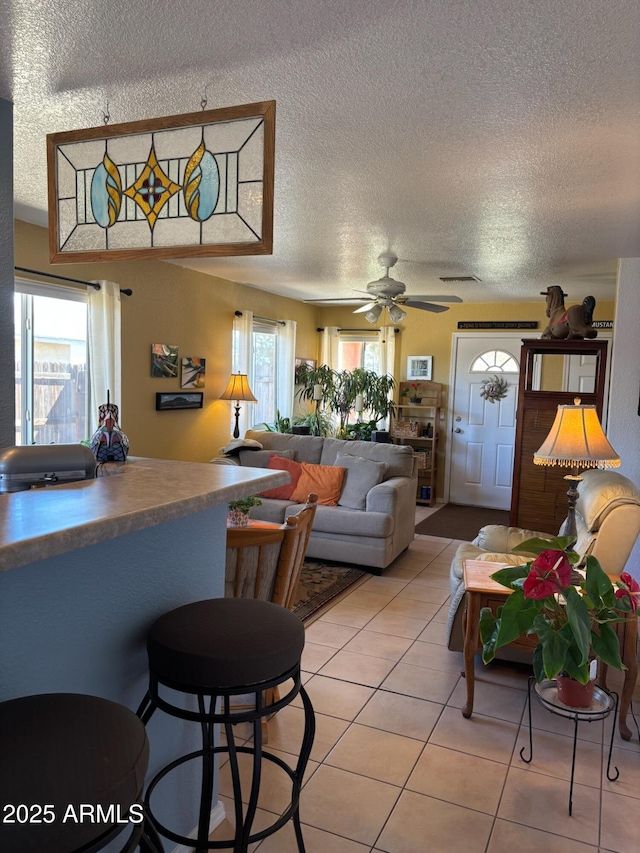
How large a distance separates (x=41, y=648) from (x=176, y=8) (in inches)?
63.2

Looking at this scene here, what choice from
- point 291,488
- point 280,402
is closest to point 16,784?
point 291,488

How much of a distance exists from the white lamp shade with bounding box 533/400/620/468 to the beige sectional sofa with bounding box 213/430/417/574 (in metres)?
1.92

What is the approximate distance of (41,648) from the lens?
1358mm

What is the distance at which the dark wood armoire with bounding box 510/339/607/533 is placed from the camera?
489 centimetres

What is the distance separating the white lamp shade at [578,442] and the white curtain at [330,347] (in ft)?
17.3

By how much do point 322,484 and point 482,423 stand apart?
311 cm

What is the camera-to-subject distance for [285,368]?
7438 mm

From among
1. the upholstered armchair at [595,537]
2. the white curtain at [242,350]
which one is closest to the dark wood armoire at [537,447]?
the upholstered armchair at [595,537]

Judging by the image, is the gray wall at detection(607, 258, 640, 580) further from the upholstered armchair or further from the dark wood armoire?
the upholstered armchair

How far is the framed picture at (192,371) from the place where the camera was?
18.9 ft

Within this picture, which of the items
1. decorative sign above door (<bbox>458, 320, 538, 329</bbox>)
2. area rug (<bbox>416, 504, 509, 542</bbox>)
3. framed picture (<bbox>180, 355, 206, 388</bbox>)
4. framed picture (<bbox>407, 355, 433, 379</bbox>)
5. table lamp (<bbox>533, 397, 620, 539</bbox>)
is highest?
decorative sign above door (<bbox>458, 320, 538, 329</bbox>)

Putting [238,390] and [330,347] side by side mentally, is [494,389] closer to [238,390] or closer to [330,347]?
[330,347]

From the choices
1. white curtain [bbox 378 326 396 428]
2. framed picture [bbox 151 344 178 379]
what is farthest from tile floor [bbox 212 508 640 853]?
white curtain [bbox 378 326 396 428]

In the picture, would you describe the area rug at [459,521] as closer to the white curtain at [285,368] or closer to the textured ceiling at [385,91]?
the white curtain at [285,368]
